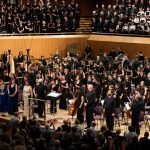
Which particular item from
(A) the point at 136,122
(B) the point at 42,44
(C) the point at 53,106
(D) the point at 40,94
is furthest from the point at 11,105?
(B) the point at 42,44

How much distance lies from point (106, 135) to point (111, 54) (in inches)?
529

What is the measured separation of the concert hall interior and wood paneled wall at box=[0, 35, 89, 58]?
5 cm

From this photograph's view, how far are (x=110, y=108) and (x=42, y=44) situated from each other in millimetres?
12564

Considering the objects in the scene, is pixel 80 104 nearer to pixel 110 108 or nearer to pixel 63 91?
pixel 110 108

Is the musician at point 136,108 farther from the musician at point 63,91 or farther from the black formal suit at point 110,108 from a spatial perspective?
the musician at point 63,91

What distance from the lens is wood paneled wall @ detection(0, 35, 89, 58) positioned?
2492 cm

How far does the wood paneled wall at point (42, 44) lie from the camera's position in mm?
24916

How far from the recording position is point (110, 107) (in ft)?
46.8

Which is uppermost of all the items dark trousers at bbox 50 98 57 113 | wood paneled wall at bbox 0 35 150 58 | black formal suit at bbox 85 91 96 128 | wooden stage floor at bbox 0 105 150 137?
wood paneled wall at bbox 0 35 150 58

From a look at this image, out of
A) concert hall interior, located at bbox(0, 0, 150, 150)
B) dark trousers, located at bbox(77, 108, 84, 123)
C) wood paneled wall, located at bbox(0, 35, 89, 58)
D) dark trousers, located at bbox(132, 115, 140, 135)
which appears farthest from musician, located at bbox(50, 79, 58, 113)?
wood paneled wall, located at bbox(0, 35, 89, 58)

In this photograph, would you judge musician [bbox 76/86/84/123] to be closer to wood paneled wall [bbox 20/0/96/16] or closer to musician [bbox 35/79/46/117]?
musician [bbox 35/79/46/117]

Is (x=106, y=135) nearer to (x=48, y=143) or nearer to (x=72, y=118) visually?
(x=48, y=143)

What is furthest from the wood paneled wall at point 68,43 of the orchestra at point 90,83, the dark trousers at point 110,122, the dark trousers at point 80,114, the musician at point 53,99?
the dark trousers at point 110,122

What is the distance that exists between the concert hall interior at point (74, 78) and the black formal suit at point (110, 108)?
0.03 metres
